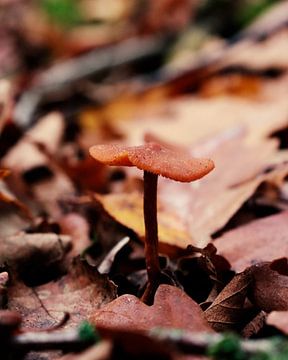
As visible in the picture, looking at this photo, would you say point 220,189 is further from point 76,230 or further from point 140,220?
point 76,230

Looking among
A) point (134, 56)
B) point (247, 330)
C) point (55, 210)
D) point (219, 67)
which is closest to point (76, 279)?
point (247, 330)

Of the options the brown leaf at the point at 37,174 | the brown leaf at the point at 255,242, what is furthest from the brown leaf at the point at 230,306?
the brown leaf at the point at 37,174

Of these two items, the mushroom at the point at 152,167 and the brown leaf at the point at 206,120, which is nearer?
the mushroom at the point at 152,167

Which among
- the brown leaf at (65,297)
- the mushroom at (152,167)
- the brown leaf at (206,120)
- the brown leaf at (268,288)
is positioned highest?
the mushroom at (152,167)

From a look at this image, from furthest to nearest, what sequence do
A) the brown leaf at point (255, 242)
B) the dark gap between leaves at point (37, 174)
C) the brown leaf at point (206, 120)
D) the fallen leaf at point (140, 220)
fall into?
the brown leaf at point (206, 120) → the dark gap between leaves at point (37, 174) → the fallen leaf at point (140, 220) → the brown leaf at point (255, 242)

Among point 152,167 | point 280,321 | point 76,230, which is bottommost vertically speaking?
point 76,230

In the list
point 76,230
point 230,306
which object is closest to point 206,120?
point 76,230

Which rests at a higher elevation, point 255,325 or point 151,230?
point 151,230

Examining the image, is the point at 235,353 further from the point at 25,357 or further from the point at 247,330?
the point at 25,357

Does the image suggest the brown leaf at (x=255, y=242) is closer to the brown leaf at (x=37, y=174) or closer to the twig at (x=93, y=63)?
the brown leaf at (x=37, y=174)
